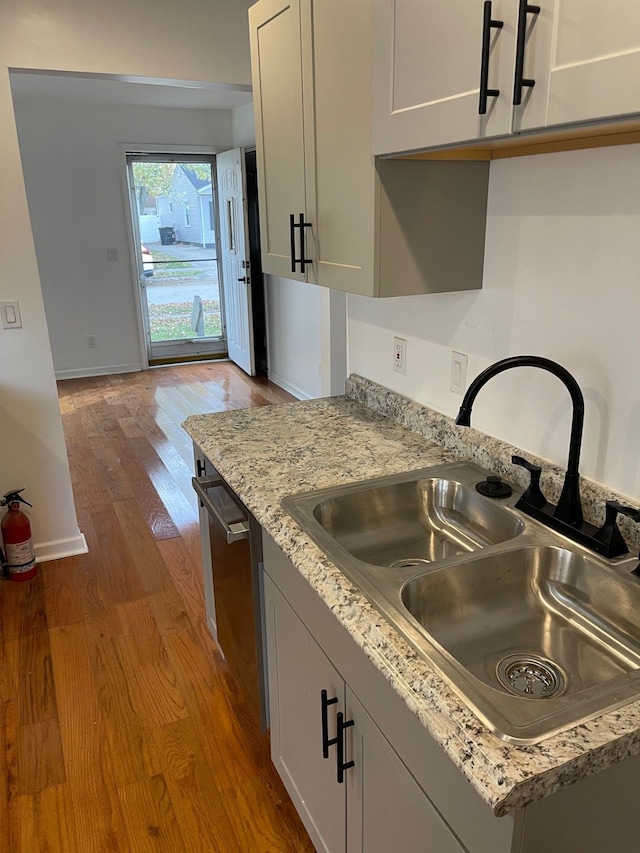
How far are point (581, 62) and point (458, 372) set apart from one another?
0.93m

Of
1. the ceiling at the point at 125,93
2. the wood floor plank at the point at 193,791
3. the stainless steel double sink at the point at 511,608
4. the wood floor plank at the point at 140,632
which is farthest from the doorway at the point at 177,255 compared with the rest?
the stainless steel double sink at the point at 511,608

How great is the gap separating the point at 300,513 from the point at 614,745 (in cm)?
76

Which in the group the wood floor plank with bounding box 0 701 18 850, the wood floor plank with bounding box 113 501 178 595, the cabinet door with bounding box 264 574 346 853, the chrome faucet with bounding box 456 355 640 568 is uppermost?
the chrome faucet with bounding box 456 355 640 568

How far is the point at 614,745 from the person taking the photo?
80cm

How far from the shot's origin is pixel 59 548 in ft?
10.1

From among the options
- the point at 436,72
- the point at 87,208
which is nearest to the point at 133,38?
the point at 436,72

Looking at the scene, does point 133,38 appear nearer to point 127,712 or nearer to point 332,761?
point 127,712

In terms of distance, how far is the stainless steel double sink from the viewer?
0.95 metres

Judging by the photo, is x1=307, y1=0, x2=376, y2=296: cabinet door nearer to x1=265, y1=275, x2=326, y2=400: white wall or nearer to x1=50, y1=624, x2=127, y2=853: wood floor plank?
x1=50, y1=624, x2=127, y2=853: wood floor plank

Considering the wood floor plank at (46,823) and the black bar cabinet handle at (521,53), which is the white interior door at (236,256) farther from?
the black bar cabinet handle at (521,53)

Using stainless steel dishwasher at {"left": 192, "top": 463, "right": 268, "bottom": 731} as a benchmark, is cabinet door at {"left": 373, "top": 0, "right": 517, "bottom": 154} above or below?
above

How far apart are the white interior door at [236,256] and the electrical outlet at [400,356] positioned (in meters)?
4.23

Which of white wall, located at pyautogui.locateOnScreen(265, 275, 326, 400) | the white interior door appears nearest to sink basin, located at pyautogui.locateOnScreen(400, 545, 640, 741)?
white wall, located at pyautogui.locateOnScreen(265, 275, 326, 400)

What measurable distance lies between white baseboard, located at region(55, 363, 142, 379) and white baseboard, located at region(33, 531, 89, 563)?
Answer: 3644 millimetres
